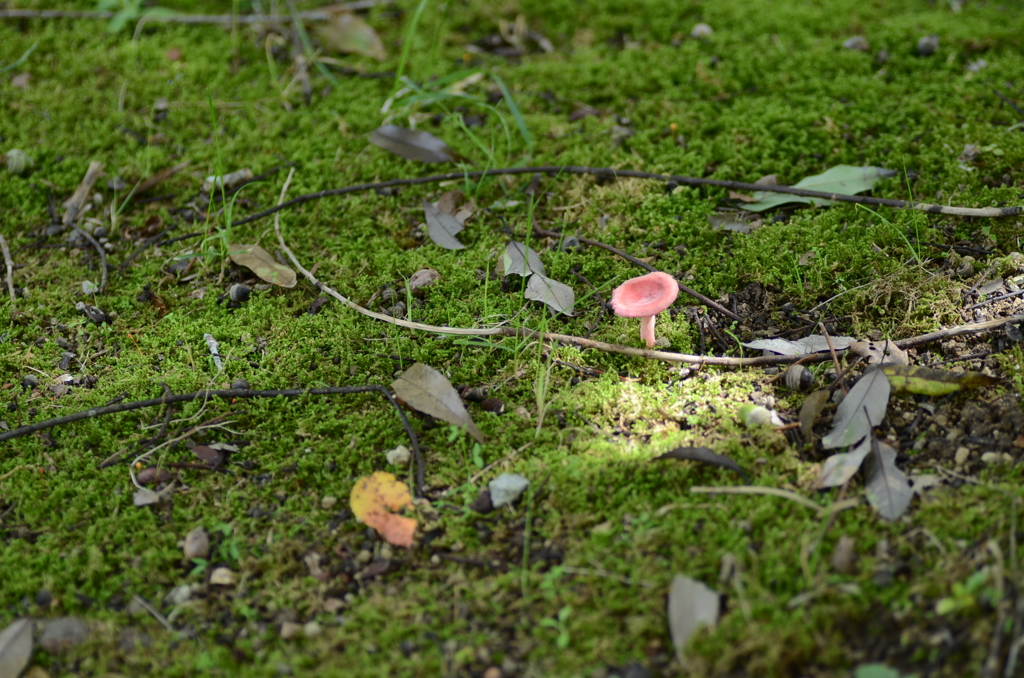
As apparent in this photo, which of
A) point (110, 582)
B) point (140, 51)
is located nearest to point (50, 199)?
point (140, 51)

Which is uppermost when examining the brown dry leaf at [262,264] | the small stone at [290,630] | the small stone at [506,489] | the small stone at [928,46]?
the small stone at [928,46]

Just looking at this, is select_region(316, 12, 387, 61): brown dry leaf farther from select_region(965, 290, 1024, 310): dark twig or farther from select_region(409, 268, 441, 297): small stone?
select_region(965, 290, 1024, 310): dark twig

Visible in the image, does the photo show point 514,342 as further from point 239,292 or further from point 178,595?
point 178,595

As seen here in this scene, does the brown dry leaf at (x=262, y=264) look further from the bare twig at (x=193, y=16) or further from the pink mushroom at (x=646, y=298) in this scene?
the bare twig at (x=193, y=16)

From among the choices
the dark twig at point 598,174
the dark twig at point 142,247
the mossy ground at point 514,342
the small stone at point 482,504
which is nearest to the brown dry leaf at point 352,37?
the mossy ground at point 514,342

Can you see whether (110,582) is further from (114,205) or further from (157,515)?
(114,205)
